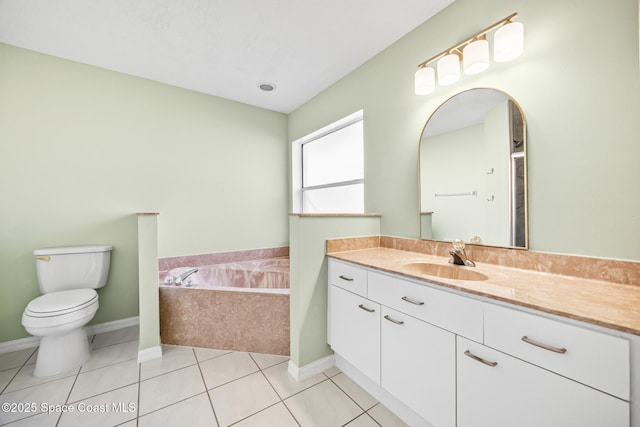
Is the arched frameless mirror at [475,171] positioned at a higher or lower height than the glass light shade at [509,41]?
lower

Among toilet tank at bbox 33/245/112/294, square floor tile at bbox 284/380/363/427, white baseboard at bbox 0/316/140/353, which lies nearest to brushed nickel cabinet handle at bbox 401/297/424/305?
square floor tile at bbox 284/380/363/427

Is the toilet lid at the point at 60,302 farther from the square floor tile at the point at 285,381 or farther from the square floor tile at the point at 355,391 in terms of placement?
the square floor tile at the point at 355,391

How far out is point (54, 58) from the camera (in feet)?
6.84

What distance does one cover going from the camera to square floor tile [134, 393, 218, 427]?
1269 mm

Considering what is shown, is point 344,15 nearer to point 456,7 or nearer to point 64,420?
point 456,7

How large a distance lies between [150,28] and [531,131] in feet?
8.40

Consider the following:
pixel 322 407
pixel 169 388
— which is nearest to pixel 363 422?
pixel 322 407

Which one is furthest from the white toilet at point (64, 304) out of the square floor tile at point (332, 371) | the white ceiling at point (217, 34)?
the square floor tile at point (332, 371)

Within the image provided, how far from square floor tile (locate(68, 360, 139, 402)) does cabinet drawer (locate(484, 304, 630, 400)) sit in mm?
2138

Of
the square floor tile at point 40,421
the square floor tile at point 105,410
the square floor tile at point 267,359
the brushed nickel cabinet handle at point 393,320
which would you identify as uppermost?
the brushed nickel cabinet handle at point 393,320

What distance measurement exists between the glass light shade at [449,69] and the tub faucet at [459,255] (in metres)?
0.99

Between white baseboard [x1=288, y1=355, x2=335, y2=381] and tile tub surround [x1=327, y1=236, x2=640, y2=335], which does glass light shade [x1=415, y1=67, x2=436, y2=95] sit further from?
white baseboard [x1=288, y1=355, x2=335, y2=381]

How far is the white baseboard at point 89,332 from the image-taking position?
1945 mm

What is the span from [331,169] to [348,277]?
1.64 metres
